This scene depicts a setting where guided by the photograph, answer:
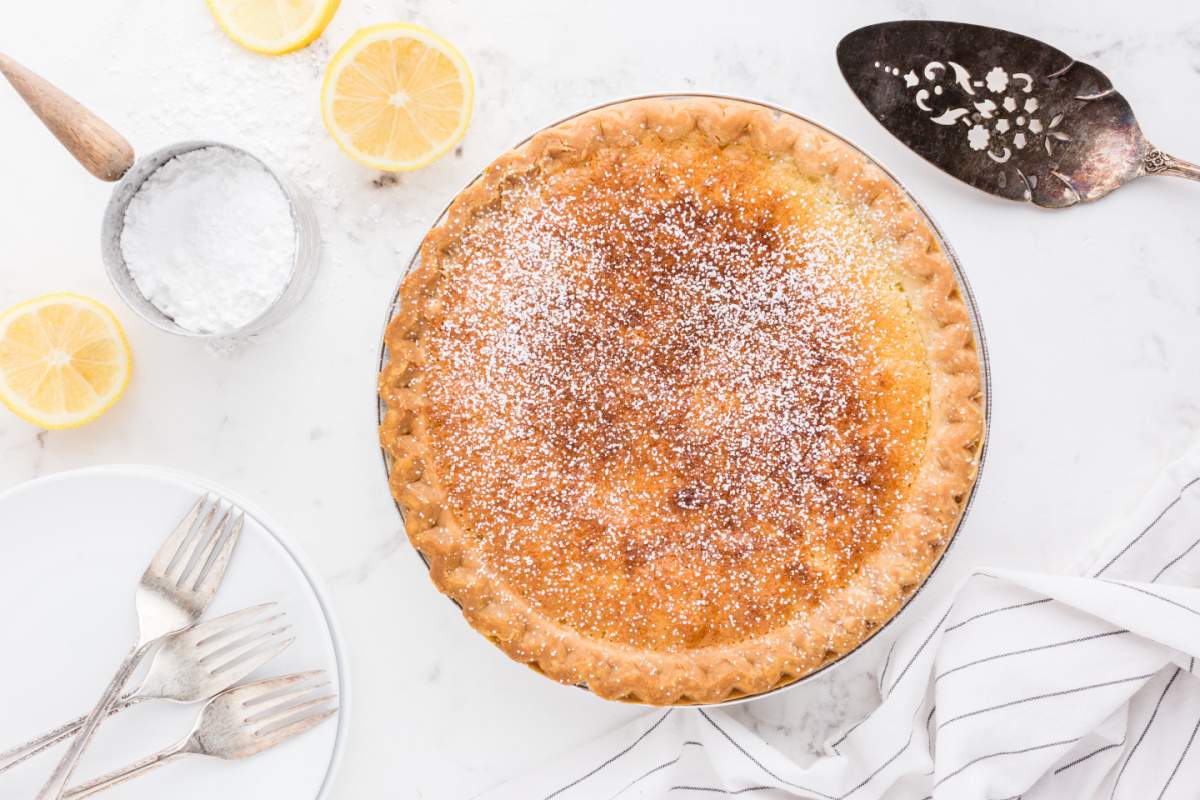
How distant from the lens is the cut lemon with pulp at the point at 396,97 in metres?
1.90

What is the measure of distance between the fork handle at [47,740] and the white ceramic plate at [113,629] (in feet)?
0.19

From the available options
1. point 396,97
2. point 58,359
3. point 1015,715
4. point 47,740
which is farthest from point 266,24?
point 1015,715

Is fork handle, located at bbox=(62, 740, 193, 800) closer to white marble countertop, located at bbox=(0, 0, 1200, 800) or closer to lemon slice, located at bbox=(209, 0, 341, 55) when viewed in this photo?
white marble countertop, located at bbox=(0, 0, 1200, 800)

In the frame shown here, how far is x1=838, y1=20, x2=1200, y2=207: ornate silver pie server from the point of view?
199cm

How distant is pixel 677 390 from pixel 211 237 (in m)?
1.02

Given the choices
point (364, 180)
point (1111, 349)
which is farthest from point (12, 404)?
point (1111, 349)

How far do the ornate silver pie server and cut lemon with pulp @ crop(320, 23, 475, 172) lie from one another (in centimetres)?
86

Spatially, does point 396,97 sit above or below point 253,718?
above

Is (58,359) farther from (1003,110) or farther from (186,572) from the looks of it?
(1003,110)

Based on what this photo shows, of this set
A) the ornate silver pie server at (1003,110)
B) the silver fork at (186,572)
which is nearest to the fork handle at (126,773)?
the silver fork at (186,572)

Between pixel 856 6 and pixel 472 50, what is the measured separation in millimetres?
859

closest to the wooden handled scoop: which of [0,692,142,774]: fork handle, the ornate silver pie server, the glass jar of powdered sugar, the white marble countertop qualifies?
the glass jar of powdered sugar

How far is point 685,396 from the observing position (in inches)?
71.5

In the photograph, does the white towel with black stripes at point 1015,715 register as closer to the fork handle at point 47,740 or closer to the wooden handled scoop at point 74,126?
the fork handle at point 47,740
